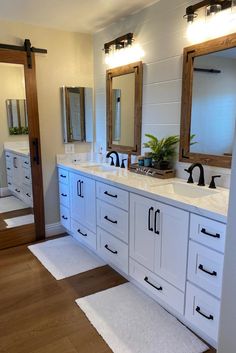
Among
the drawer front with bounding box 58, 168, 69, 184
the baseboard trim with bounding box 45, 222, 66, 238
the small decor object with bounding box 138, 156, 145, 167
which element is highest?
the small decor object with bounding box 138, 156, 145, 167

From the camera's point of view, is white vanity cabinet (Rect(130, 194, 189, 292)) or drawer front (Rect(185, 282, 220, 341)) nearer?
drawer front (Rect(185, 282, 220, 341))

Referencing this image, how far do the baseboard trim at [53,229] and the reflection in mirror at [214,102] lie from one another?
79.1 inches

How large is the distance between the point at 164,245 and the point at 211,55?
1.43m

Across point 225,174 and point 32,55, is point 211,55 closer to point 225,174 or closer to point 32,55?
point 225,174

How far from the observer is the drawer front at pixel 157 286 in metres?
1.84

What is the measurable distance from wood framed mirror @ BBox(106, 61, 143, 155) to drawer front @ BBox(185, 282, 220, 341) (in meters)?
1.53

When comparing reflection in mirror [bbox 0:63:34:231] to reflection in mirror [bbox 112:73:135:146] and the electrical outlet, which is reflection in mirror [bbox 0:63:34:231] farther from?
reflection in mirror [bbox 112:73:135:146]

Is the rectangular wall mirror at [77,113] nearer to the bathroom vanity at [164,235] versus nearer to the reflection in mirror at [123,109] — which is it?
the reflection in mirror at [123,109]

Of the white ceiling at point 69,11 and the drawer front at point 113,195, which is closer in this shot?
the drawer front at point 113,195

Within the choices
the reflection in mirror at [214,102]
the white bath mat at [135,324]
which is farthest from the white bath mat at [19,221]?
the reflection in mirror at [214,102]

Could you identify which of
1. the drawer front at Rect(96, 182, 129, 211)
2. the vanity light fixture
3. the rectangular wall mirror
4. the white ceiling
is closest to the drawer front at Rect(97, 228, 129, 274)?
the drawer front at Rect(96, 182, 129, 211)

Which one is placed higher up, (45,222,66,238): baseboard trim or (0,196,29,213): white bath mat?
(0,196,29,213): white bath mat

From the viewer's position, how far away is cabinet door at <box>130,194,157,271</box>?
1.99 meters

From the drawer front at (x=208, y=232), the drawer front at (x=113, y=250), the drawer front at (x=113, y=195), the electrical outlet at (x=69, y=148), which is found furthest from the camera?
the electrical outlet at (x=69, y=148)
